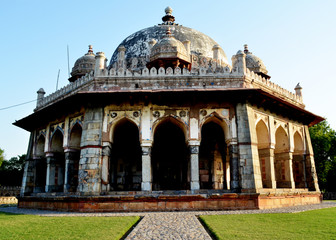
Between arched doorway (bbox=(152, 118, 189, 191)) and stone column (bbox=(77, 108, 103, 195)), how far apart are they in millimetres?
3416

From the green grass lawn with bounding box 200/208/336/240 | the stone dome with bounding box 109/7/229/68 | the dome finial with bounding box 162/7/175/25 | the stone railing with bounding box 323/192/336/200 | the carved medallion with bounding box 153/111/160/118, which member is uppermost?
the dome finial with bounding box 162/7/175/25

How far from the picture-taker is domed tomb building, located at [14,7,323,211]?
11.5m

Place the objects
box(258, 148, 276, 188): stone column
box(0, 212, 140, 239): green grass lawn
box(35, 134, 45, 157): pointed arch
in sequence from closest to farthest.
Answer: box(0, 212, 140, 239): green grass lawn < box(258, 148, 276, 188): stone column < box(35, 134, 45, 157): pointed arch

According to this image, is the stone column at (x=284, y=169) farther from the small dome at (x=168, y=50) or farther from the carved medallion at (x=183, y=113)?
the small dome at (x=168, y=50)

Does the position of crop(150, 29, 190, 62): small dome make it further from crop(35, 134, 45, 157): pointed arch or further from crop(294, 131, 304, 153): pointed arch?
crop(35, 134, 45, 157): pointed arch

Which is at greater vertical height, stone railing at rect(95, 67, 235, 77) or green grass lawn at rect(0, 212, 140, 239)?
stone railing at rect(95, 67, 235, 77)

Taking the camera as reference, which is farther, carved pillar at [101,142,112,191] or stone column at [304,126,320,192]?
stone column at [304,126,320,192]

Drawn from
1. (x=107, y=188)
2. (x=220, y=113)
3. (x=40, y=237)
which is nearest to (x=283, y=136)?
(x=220, y=113)

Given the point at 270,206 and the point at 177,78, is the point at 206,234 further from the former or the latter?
the point at 177,78

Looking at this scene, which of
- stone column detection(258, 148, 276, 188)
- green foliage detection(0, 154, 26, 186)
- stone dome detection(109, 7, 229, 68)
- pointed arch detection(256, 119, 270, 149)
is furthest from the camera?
green foliage detection(0, 154, 26, 186)

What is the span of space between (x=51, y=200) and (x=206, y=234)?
821 cm

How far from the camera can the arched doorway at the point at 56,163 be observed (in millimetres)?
14914

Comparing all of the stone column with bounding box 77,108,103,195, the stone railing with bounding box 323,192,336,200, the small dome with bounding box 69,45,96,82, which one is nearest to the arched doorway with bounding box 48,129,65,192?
the stone column with bounding box 77,108,103,195

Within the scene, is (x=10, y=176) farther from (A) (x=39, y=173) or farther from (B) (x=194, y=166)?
(B) (x=194, y=166)
